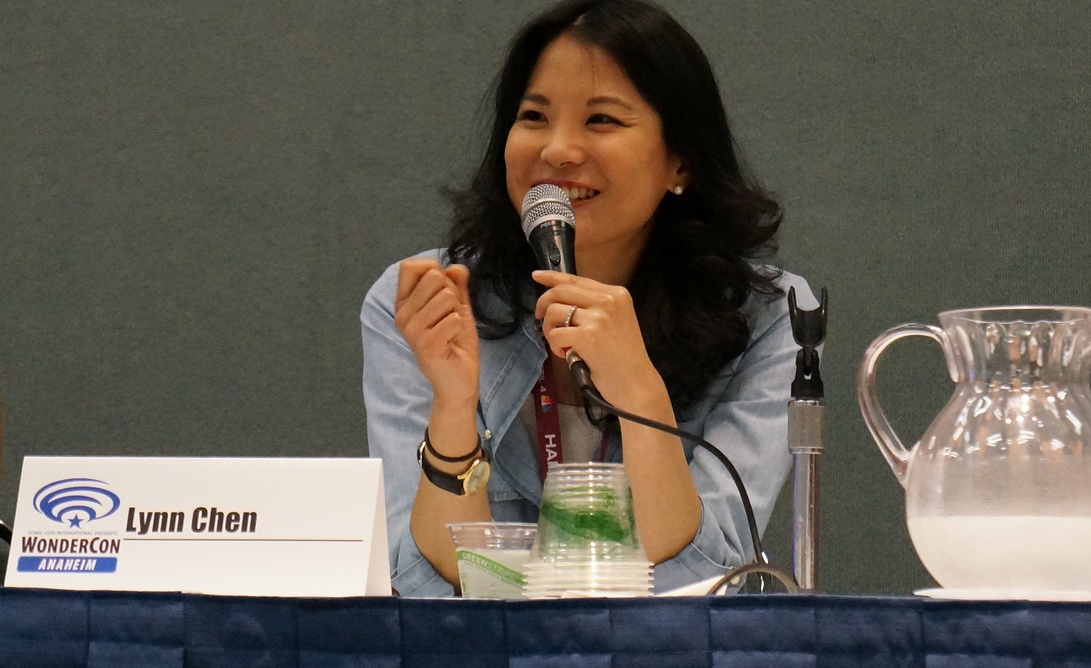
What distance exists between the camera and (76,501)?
2.01 ft

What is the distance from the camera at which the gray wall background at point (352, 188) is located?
1861 mm

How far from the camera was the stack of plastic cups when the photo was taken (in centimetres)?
59

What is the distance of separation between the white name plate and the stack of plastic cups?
0.27 ft

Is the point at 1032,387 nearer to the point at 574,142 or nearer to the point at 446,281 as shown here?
the point at 446,281

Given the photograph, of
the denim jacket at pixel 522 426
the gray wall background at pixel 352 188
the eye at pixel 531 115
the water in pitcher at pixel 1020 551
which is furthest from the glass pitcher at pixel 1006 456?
the gray wall background at pixel 352 188

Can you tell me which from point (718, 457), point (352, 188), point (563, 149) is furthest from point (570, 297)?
point (352, 188)

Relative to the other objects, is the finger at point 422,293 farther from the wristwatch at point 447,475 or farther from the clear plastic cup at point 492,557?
the clear plastic cup at point 492,557

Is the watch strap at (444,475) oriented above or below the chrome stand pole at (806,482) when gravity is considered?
above

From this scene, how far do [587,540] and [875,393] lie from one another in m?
0.18

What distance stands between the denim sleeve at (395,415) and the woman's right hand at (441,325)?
0.14 m

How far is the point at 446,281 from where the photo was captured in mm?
988

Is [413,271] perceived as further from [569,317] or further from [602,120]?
[602,120]

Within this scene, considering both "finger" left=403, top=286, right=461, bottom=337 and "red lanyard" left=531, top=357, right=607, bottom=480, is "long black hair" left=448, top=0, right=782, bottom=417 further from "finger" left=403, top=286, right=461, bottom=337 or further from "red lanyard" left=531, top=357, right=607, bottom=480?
"finger" left=403, top=286, right=461, bottom=337

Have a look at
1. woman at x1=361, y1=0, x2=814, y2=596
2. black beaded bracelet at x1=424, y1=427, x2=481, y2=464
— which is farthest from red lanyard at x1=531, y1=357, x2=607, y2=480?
black beaded bracelet at x1=424, y1=427, x2=481, y2=464
